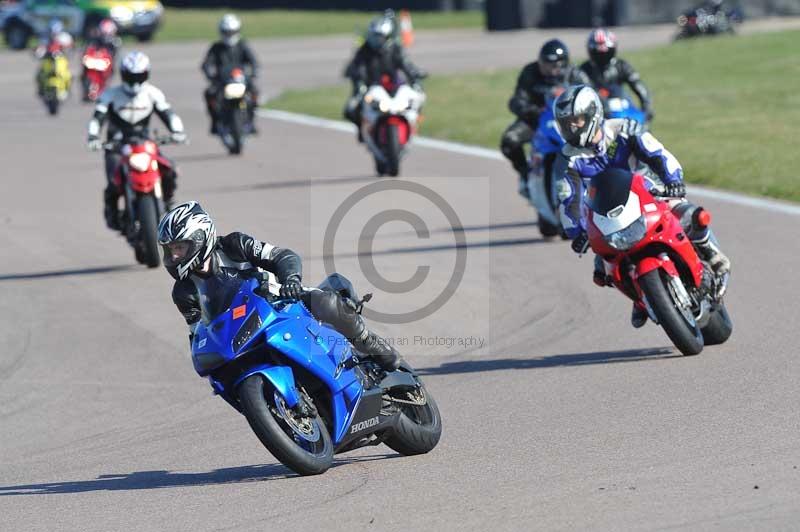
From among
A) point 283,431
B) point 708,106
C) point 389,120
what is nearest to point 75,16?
point 708,106

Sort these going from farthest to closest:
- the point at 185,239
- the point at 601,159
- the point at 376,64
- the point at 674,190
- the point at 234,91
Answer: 1. the point at 234,91
2. the point at 376,64
3. the point at 601,159
4. the point at 674,190
5. the point at 185,239

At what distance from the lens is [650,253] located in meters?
9.45

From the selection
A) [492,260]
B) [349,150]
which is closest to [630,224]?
[492,260]

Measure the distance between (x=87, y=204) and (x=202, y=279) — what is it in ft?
39.0

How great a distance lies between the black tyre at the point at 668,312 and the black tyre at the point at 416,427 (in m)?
1.92

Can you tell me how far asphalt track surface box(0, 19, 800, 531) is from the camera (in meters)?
6.84

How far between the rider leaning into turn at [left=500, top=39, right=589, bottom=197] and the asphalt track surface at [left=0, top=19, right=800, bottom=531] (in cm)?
76

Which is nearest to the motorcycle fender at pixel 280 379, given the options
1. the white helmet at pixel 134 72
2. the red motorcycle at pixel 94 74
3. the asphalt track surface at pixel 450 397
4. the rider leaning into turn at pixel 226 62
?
the asphalt track surface at pixel 450 397

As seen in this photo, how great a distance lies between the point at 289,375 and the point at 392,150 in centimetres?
1212

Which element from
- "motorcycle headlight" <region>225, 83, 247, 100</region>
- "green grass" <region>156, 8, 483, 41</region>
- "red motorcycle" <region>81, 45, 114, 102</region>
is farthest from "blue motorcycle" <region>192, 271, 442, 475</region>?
"green grass" <region>156, 8, 483, 41</region>

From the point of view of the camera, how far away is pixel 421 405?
7.93 metres

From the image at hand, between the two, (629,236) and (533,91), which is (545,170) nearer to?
(533,91)

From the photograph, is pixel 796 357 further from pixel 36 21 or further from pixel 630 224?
pixel 36 21

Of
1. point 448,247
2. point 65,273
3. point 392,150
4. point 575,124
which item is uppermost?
point 575,124
